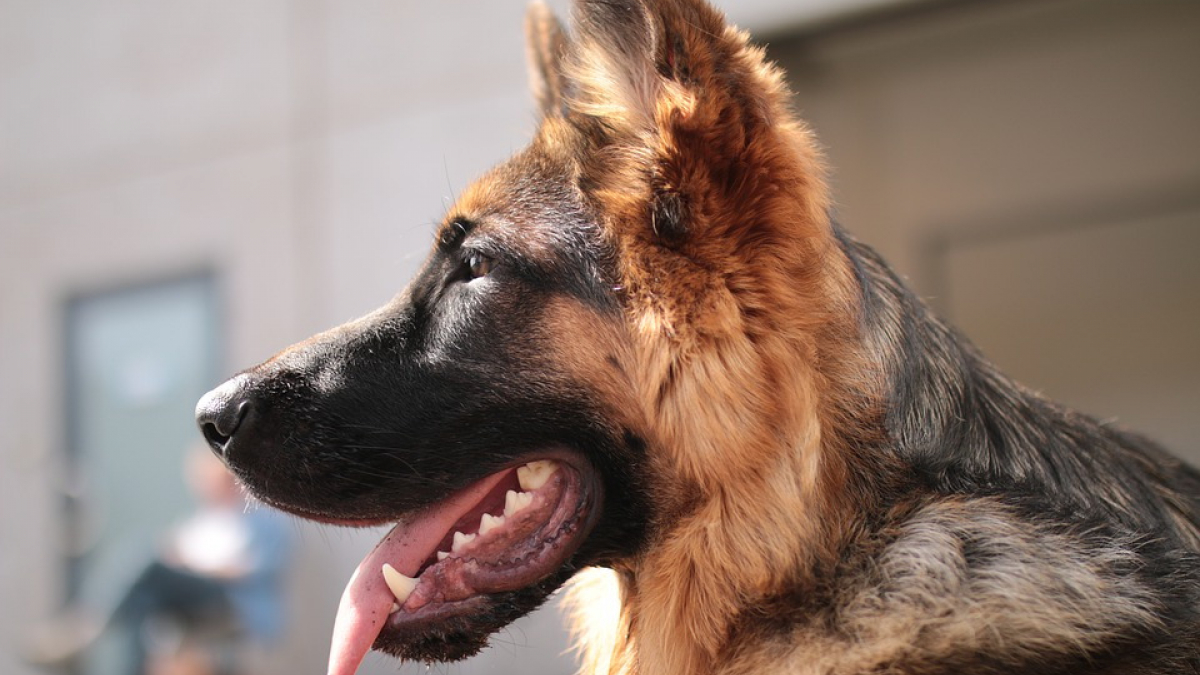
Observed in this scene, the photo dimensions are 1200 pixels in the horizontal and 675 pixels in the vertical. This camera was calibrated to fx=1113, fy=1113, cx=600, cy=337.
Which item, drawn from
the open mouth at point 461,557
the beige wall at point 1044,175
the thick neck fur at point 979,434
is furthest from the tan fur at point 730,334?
the beige wall at point 1044,175

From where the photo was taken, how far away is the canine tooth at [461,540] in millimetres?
2338

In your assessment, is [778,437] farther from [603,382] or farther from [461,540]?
[461,540]

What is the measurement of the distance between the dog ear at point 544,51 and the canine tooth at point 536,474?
1.02 metres

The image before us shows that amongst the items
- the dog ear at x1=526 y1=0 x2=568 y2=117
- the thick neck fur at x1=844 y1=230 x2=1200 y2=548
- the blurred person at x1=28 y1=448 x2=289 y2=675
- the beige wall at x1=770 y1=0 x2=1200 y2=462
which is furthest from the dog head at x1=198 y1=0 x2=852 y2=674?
the blurred person at x1=28 y1=448 x2=289 y2=675

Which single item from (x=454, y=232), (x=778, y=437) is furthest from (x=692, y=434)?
(x=454, y=232)

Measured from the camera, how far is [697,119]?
7.16ft

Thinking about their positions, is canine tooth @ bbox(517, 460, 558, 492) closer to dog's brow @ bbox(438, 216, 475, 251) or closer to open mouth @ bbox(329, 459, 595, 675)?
open mouth @ bbox(329, 459, 595, 675)

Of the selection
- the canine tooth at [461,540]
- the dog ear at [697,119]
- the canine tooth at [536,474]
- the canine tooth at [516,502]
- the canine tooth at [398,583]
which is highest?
the dog ear at [697,119]

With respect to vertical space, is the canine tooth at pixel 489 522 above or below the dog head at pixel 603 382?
below

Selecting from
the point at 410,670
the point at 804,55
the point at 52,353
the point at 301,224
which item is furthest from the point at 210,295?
the point at 804,55

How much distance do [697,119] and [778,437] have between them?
65cm

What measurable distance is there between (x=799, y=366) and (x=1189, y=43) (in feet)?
15.1

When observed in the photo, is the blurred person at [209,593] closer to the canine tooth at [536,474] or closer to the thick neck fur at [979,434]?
the canine tooth at [536,474]

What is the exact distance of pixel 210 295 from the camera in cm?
810
